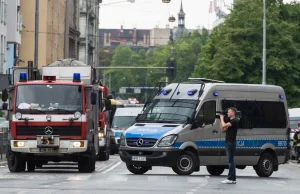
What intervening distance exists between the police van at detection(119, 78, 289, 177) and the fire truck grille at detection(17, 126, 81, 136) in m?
1.40

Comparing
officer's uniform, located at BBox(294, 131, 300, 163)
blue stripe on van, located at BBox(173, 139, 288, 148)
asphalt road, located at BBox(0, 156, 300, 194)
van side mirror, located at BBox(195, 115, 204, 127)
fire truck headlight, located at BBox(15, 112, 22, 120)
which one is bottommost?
officer's uniform, located at BBox(294, 131, 300, 163)

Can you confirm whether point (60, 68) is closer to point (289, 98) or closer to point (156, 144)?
point (156, 144)

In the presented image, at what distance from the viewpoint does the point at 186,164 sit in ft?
98.0

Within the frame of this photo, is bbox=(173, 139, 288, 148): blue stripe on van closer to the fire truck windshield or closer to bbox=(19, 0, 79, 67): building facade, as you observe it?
the fire truck windshield

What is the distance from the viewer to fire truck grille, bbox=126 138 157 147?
2941 cm

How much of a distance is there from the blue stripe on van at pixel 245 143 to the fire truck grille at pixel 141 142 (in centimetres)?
60

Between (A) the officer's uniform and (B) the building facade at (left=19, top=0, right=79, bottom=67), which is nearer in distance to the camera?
(A) the officer's uniform

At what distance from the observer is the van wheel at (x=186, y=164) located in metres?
29.8

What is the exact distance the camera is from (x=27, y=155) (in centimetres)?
3017

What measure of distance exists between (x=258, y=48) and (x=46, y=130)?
59970 millimetres

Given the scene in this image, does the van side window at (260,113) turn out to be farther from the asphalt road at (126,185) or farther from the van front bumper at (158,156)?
the asphalt road at (126,185)

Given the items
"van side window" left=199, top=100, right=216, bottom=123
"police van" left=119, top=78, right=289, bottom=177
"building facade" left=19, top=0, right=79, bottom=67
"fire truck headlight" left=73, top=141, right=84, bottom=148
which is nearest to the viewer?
"police van" left=119, top=78, right=289, bottom=177

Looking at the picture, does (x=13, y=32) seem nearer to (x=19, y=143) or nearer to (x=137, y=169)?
(x=137, y=169)

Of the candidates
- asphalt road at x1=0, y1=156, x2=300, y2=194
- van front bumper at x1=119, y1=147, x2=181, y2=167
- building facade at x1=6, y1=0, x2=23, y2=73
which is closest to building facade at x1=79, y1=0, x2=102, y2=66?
building facade at x1=6, y1=0, x2=23, y2=73
